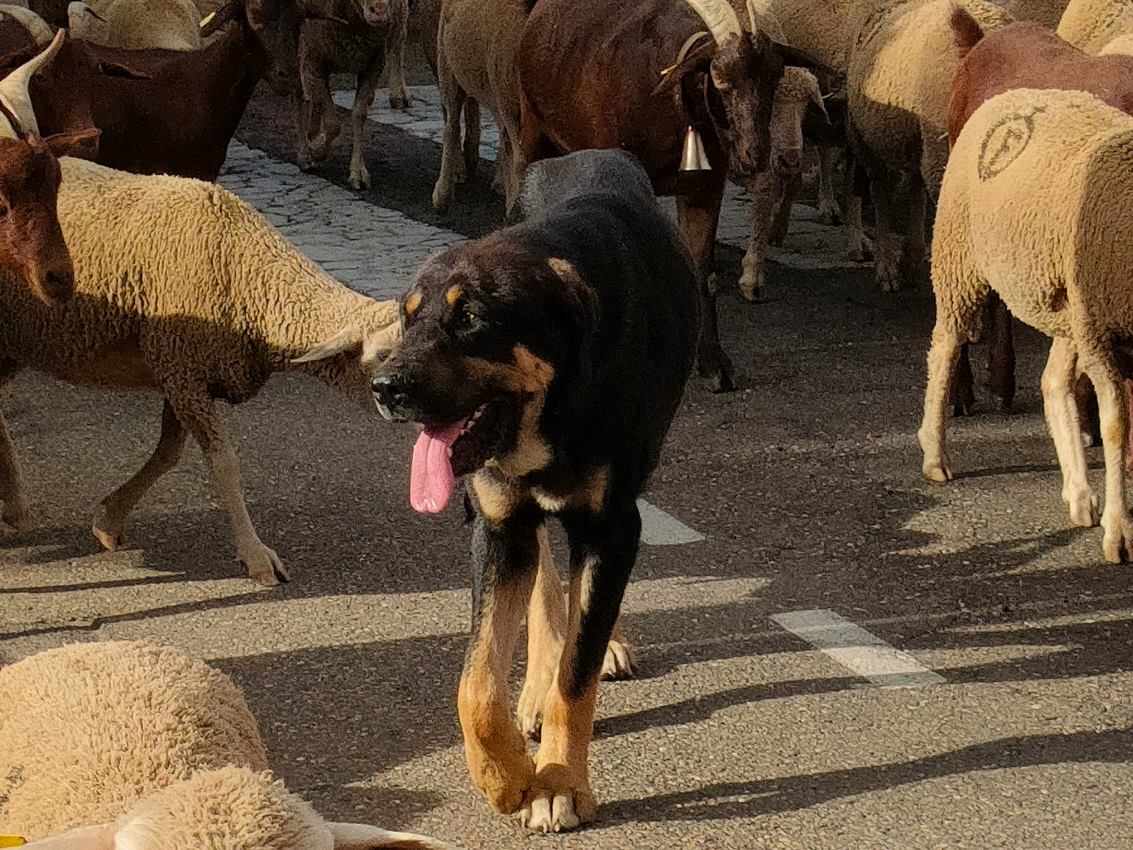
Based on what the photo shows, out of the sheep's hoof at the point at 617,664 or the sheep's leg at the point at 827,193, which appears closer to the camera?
the sheep's hoof at the point at 617,664

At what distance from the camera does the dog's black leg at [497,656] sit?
176 inches

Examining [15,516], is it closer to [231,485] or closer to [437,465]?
[231,485]

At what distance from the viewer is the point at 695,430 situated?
8.06m

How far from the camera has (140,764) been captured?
126 inches

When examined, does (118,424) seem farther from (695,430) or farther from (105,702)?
(105,702)

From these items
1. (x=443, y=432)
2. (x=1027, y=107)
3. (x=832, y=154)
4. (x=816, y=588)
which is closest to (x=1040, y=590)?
(x=816, y=588)

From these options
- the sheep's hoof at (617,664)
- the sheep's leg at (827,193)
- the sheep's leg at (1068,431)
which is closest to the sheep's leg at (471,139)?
the sheep's leg at (827,193)

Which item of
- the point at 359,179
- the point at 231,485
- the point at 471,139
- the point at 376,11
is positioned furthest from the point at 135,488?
the point at 471,139

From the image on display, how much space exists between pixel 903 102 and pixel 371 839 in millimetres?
7833

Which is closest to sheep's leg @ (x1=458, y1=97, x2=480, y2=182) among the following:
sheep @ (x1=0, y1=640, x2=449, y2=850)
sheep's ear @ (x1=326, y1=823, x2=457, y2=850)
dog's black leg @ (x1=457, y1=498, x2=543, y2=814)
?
dog's black leg @ (x1=457, y1=498, x2=543, y2=814)

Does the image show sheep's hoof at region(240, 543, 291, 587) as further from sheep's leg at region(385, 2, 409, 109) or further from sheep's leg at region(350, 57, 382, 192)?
sheep's leg at region(385, 2, 409, 109)

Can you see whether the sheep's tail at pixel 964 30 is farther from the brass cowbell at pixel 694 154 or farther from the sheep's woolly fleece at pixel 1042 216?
the sheep's woolly fleece at pixel 1042 216

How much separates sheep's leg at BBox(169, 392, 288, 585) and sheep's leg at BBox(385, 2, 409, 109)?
753 cm

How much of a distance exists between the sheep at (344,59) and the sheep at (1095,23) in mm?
5116
